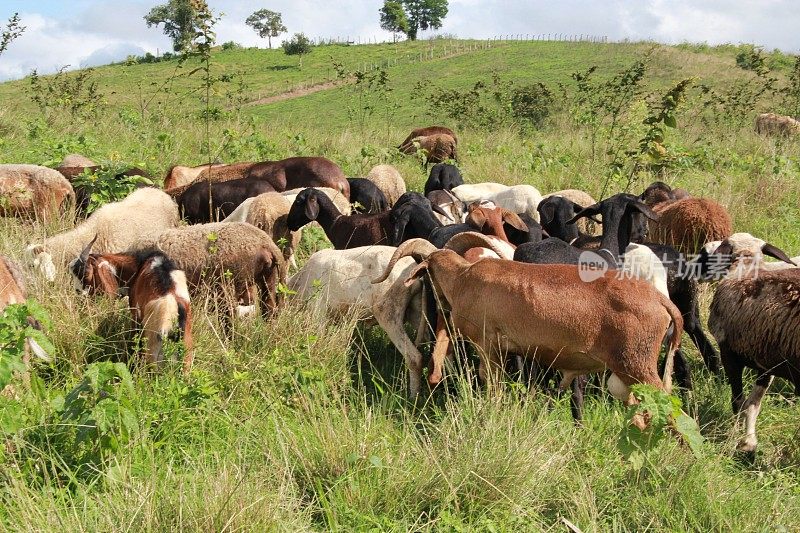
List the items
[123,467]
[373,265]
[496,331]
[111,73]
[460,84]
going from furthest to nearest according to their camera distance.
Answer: [111,73]
[460,84]
[373,265]
[496,331]
[123,467]

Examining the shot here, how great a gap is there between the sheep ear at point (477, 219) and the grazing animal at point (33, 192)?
4.81 m

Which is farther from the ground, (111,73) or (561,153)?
(111,73)

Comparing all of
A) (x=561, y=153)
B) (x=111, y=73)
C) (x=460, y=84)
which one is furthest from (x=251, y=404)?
(x=111, y=73)

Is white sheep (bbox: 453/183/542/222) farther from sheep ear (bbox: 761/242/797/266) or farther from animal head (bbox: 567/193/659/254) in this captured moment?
sheep ear (bbox: 761/242/797/266)

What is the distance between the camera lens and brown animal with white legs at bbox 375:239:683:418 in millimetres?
4840

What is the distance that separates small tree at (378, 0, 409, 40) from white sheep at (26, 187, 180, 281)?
79.4 m

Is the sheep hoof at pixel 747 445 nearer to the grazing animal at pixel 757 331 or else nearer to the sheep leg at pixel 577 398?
the grazing animal at pixel 757 331

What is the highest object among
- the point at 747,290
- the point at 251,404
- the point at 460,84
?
the point at 460,84

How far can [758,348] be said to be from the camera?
18.3 ft

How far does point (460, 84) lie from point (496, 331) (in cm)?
3709

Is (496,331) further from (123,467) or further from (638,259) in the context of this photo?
(123,467)

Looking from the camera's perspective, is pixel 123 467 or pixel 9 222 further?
pixel 9 222

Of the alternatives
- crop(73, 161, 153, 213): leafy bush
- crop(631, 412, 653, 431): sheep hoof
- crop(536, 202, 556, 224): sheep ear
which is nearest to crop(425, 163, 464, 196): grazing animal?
crop(536, 202, 556, 224): sheep ear

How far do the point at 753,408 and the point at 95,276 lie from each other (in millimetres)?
5211
